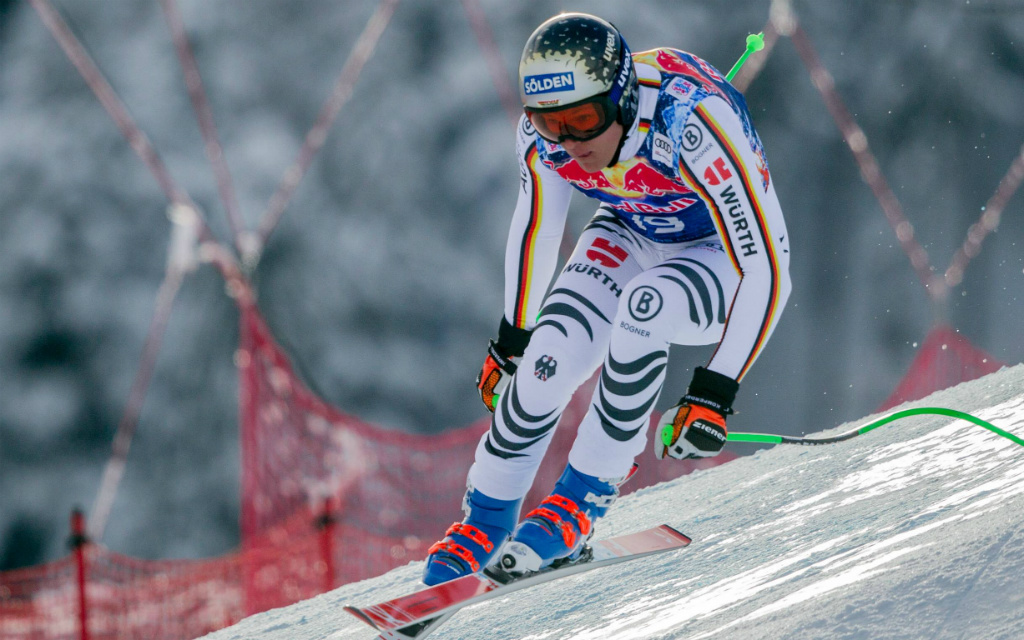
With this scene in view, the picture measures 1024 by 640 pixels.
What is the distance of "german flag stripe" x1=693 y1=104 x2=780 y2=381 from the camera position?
5.91ft

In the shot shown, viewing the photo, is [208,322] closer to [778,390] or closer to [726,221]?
[778,390]

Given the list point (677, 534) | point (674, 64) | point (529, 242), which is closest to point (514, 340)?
point (529, 242)

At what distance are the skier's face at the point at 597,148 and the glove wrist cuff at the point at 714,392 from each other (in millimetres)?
414

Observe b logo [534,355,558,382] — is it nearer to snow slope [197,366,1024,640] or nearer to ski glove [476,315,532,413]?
ski glove [476,315,532,413]

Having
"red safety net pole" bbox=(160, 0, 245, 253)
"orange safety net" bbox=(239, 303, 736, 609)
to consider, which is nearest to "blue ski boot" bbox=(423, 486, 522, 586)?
"orange safety net" bbox=(239, 303, 736, 609)

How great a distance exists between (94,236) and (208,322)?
30.0 inches

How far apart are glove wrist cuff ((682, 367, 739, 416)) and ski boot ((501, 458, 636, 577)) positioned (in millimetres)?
262

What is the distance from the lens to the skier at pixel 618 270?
1.80m

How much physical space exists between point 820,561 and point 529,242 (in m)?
0.85

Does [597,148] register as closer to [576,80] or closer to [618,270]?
[576,80]

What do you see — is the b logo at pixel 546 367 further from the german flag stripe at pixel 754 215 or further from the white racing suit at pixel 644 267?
the german flag stripe at pixel 754 215

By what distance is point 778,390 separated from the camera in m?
6.13

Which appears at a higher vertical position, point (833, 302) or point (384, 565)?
point (833, 302)

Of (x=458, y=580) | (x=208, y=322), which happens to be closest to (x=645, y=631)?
(x=458, y=580)
